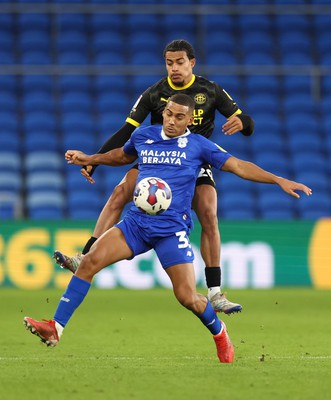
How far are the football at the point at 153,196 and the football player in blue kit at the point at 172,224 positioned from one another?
5 cm

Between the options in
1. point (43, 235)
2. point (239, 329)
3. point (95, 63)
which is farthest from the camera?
point (95, 63)

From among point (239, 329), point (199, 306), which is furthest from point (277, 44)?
point (199, 306)

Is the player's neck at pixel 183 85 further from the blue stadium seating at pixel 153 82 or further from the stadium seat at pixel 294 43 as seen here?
the stadium seat at pixel 294 43

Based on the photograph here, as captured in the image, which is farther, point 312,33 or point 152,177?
point 312,33

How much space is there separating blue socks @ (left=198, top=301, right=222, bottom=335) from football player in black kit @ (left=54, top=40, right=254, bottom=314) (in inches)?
19.7

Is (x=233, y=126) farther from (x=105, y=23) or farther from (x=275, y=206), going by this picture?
(x=105, y=23)

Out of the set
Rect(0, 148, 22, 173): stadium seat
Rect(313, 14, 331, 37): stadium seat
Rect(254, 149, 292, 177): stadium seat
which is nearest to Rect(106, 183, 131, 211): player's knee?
Rect(0, 148, 22, 173): stadium seat

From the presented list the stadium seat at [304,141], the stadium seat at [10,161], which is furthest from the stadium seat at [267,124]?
the stadium seat at [10,161]

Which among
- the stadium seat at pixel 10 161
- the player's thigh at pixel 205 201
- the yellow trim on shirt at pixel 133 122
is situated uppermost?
the yellow trim on shirt at pixel 133 122

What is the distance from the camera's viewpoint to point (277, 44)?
19797 millimetres

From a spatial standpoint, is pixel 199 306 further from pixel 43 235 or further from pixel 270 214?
pixel 270 214

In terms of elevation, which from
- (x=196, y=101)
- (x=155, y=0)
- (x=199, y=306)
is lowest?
(x=199, y=306)

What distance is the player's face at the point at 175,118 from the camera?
23.7 feet

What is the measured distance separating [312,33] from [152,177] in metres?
13.5
